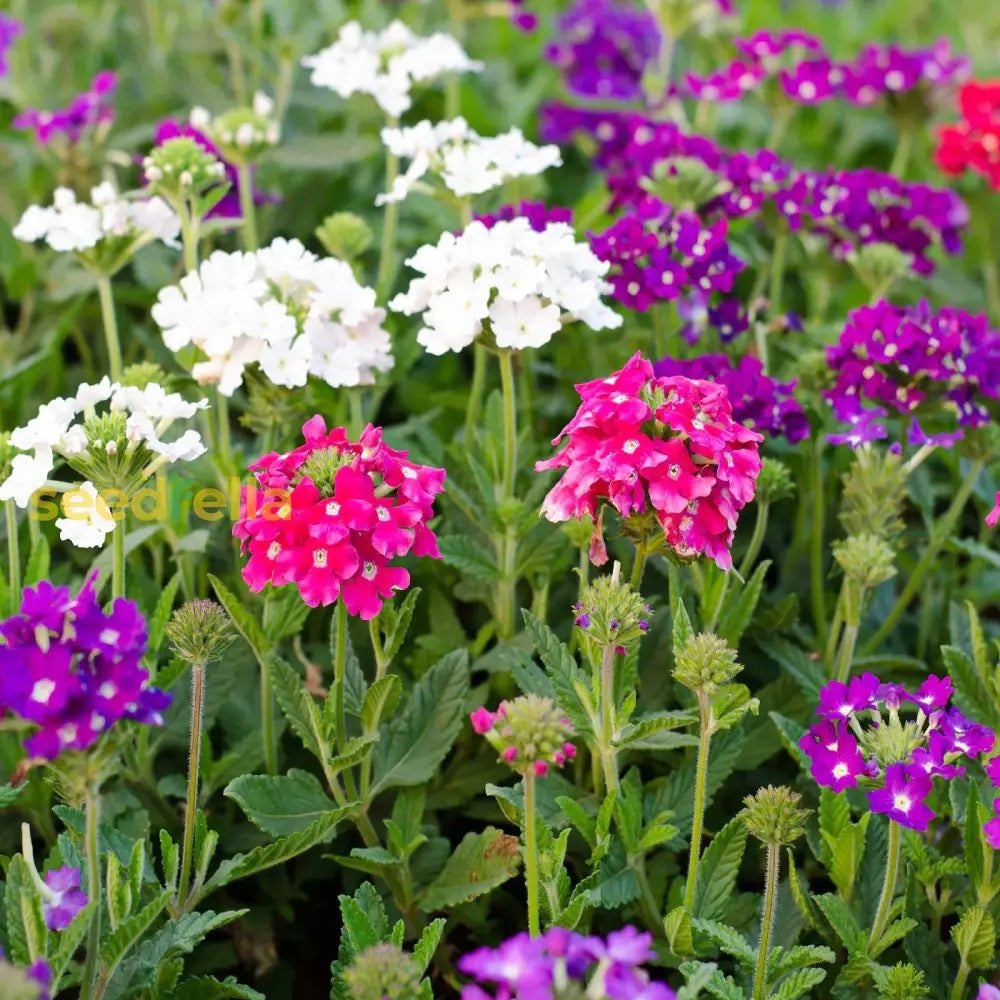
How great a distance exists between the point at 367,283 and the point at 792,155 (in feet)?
6.78

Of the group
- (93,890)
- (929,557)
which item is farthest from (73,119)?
(929,557)

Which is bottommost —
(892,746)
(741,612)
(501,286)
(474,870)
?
(474,870)

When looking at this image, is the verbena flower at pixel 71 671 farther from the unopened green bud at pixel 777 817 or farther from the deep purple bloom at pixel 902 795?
the deep purple bloom at pixel 902 795

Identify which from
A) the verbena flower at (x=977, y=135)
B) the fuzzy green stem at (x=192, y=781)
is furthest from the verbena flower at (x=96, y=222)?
the verbena flower at (x=977, y=135)

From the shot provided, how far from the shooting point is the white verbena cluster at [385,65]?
127 inches

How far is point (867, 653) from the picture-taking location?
9.48 feet

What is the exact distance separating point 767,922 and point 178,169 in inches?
77.9

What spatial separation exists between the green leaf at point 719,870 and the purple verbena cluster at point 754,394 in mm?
870

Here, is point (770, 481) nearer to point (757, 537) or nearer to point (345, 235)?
point (757, 537)

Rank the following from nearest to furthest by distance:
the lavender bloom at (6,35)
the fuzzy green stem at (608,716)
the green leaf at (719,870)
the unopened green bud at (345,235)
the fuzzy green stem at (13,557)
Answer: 1. the fuzzy green stem at (608,716)
2. the green leaf at (719,870)
3. the fuzzy green stem at (13,557)
4. the unopened green bud at (345,235)
5. the lavender bloom at (6,35)

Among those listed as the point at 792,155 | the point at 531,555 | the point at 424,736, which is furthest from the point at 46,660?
the point at 792,155

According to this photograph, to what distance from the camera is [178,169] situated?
274 centimetres

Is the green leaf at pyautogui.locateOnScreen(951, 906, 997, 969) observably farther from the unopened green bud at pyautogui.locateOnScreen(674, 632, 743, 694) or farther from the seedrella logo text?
the seedrella logo text

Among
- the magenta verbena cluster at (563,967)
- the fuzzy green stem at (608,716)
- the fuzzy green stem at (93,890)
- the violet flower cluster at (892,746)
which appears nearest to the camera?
the magenta verbena cluster at (563,967)
